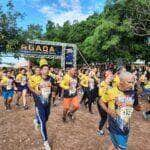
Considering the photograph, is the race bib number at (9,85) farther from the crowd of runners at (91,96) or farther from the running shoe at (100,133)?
the running shoe at (100,133)

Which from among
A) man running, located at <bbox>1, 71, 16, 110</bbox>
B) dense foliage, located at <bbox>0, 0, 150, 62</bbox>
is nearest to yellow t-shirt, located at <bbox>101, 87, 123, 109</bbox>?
man running, located at <bbox>1, 71, 16, 110</bbox>

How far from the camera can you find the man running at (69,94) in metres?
15.1

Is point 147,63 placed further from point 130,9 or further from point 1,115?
point 1,115

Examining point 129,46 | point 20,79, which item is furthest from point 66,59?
point 20,79

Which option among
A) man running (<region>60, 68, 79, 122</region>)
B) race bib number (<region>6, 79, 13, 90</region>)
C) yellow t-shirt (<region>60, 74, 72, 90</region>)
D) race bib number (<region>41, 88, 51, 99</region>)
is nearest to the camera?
race bib number (<region>41, 88, 51, 99</region>)

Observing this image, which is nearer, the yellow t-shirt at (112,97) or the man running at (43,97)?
the yellow t-shirt at (112,97)

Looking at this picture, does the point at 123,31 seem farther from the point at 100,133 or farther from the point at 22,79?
the point at 100,133

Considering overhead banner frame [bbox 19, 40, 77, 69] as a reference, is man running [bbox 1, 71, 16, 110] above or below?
below

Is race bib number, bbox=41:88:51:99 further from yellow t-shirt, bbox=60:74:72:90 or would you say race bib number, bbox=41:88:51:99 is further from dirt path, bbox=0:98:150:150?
yellow t-shirt, bbox=60:74:72:90

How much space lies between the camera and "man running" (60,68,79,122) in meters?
15.1

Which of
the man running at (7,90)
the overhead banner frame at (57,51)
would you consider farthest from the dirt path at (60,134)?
the overhead banner frame at (57,51)

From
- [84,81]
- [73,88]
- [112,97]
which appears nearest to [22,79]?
[84,81]

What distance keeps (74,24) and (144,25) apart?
38.5 m

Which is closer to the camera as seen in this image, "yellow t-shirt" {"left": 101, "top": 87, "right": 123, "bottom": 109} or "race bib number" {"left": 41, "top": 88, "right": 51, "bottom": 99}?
"yellow t-shirt" {"left": 101, "top": 87, "right": 123, "bottom": 109}
